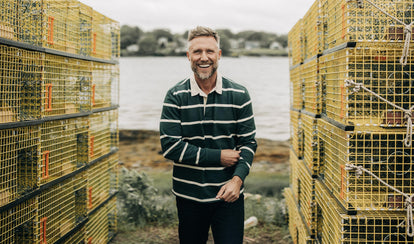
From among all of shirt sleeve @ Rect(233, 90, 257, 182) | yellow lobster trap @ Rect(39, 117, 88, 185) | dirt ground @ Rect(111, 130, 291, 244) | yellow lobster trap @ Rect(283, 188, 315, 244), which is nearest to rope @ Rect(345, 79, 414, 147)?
shirt sleeve @ Rect(233, 90, 257, 182)

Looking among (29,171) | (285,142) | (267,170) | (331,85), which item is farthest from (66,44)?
(285,142)

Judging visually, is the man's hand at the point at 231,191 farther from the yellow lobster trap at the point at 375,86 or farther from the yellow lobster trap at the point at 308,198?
the yellow lobster trap at the point at 308,198

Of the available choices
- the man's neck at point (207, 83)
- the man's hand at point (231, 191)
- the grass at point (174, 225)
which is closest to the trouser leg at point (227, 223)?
the man's hand at point (231, 191)

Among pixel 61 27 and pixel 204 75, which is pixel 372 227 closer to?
pixel 204 75

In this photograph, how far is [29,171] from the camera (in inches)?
113

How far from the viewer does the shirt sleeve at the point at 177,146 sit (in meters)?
2.32

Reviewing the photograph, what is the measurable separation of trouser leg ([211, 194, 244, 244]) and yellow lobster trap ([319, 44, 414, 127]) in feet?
2.97

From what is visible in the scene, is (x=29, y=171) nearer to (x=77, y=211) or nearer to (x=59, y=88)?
(x=59, y=88)

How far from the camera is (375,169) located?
7.52 feet

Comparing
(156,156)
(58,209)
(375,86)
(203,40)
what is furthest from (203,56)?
(156,156)

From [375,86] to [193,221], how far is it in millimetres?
1425

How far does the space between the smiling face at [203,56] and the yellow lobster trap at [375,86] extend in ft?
2.65

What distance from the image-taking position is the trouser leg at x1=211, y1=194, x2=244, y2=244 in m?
2.42

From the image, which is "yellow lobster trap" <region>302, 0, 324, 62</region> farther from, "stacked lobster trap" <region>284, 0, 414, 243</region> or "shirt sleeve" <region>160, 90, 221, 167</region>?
"shirt sleeve" <region>160, 90, 221, 167</region>
